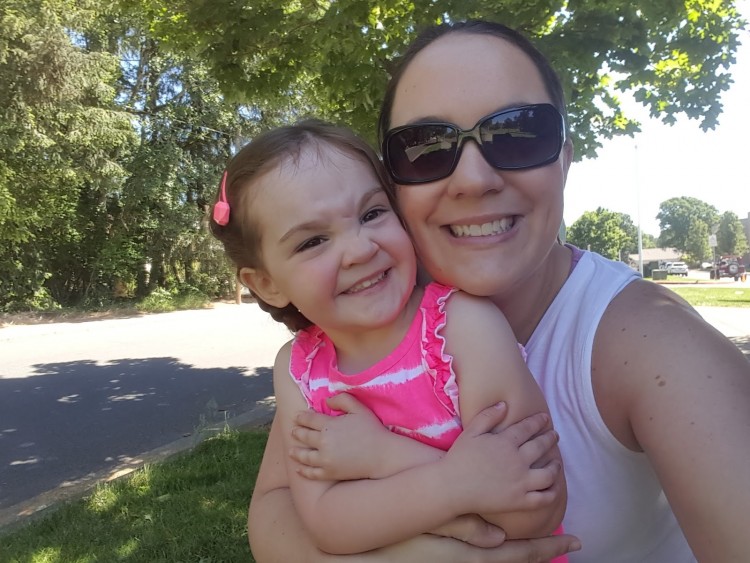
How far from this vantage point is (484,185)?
4.78 feet

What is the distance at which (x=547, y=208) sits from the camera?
1.50 meters

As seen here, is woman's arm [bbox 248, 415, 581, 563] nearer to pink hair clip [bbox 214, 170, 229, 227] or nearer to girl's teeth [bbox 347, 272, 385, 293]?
girl's teeth [bbox 347, 272, 385, 293]

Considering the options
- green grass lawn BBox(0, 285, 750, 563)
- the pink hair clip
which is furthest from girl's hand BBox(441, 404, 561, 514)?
green grass lawn BBox(0, 285, 750, 563)

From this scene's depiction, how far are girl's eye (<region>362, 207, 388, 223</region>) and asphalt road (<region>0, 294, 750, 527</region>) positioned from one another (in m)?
4.20

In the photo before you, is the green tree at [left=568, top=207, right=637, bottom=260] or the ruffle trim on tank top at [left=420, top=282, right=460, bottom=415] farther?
the green tree at [left=568, top=207, right=637, bottom=260]

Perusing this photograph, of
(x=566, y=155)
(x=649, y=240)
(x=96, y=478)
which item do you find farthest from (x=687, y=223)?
(x=566, y=155)

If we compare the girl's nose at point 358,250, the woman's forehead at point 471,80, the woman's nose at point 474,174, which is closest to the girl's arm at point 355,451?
the girl's nose at point 358,250

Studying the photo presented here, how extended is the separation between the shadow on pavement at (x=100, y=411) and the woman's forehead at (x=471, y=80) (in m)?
4.92

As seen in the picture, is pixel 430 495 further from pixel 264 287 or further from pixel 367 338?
pixel 264 287

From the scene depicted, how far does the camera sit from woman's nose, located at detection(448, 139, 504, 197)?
1458mm

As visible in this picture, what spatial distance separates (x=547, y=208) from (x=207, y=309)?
21.8 m

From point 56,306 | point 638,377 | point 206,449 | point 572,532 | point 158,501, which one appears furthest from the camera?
point 56,306

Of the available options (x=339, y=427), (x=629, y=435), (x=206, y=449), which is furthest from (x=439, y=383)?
(x=206, y=449)

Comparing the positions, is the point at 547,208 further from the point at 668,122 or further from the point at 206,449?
the point at 668,122
